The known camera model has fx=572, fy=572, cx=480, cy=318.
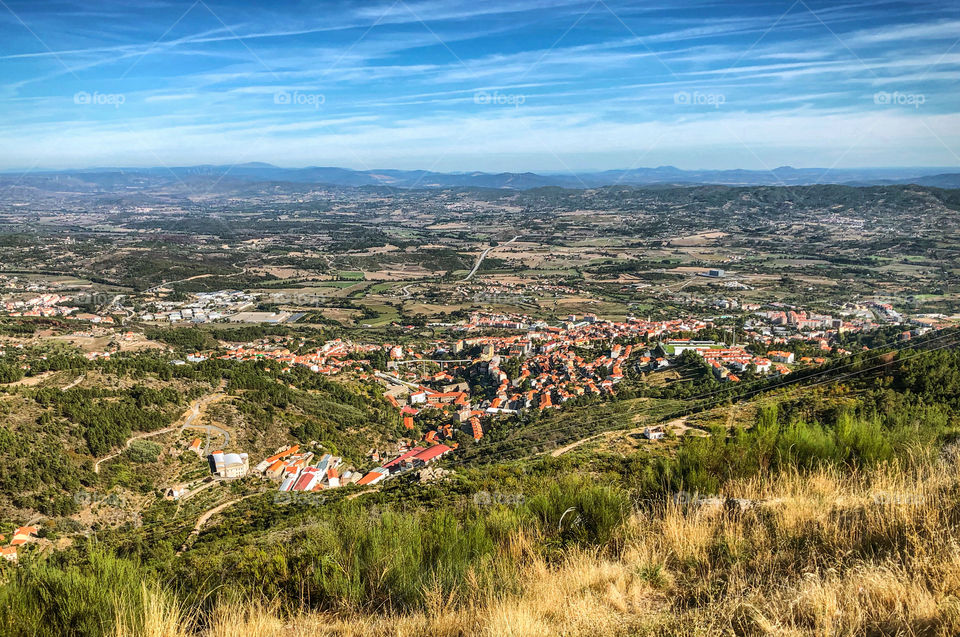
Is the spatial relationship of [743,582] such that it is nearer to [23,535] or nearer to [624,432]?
[624,432]

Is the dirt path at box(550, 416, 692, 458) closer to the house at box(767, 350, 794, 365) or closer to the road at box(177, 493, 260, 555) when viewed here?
the road at box(177, 493, 260, 555)

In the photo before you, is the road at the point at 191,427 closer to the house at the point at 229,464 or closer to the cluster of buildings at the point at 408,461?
the house at the point at 229,464

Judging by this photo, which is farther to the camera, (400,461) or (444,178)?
(444,178)

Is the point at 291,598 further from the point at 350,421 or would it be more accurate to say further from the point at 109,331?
the point at 109,331

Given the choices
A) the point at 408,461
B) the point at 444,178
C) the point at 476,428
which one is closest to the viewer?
the point at 408,461

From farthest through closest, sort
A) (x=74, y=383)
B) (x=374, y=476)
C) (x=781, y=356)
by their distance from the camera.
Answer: (x=781, y=356) → (x=74, y=383) → (x=374, y=476)

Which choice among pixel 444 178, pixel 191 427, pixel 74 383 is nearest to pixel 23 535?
pixel 191 427

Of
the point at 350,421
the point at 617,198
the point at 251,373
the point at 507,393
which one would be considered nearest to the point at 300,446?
the point at 350,421

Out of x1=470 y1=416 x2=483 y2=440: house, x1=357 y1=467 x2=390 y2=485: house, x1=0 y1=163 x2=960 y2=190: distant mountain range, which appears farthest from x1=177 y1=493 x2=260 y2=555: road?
x1=0 y1=163 x2=960 y2=190: distant mountain range
